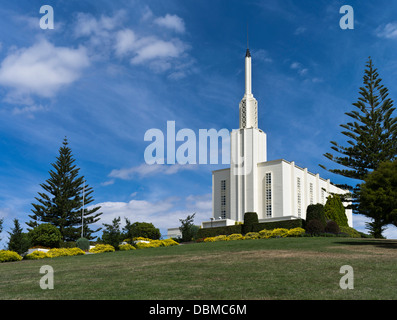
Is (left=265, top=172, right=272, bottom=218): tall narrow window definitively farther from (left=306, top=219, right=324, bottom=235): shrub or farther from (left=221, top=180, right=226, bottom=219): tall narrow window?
(left=306, top=219, right=324, bottom=235): shrub

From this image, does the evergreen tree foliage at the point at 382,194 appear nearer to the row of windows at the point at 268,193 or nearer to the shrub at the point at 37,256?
the shrub at the point at 37,256

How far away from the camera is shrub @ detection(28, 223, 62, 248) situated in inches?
1454

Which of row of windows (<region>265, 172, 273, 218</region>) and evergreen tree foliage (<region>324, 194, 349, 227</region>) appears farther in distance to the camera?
row of windows (<region>265, 172, 273, 218</region>)

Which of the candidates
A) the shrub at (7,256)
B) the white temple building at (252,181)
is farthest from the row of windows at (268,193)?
the shrub at (7,256)

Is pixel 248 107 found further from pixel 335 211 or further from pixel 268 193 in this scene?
pixel 335 211

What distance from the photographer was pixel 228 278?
1212 centimetres

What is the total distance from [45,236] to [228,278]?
2834 cm

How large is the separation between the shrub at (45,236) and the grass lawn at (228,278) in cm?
2101

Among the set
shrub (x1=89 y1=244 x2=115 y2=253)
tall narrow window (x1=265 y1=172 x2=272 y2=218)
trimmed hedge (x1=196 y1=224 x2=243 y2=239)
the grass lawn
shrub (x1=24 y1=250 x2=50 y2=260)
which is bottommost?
shrub (x1=24 y1=250 x2=50 y2=260)

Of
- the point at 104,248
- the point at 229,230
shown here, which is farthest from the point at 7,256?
the point at 229,230

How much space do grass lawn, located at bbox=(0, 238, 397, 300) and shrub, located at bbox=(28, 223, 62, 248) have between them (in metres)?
21.0

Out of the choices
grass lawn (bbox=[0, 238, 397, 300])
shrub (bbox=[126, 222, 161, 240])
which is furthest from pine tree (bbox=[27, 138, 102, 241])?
grass lawn (bbox=[0, 238, 397, 300])

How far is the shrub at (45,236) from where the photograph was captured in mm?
36938

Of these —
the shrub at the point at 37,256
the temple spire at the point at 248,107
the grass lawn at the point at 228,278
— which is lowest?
the shrub at the point at 37,256
